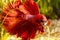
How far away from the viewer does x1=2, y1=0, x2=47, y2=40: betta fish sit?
0.57m

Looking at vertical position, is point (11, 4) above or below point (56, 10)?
below

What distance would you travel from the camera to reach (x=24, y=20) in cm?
58

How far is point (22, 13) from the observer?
1.93 ft

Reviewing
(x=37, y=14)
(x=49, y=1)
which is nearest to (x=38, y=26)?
(x=37, y=14)

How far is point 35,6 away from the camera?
0.58 meters

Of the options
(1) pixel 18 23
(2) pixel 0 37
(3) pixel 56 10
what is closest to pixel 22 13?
(1) pixel 18 23

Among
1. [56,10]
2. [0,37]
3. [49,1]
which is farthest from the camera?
[56,10]

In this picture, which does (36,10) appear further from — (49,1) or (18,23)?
(49,1)

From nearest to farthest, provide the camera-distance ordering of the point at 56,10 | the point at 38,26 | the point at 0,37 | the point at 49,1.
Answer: the point at 38,26 → the point at 0,37 → the point at 49,1 → the point at 56,10

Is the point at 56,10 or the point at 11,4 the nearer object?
the point at 11,4

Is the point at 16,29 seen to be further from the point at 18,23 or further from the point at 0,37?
the point at 0,37

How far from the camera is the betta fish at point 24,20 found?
22.4 inches

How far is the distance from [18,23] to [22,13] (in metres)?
0.03

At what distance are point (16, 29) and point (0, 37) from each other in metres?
0.13
